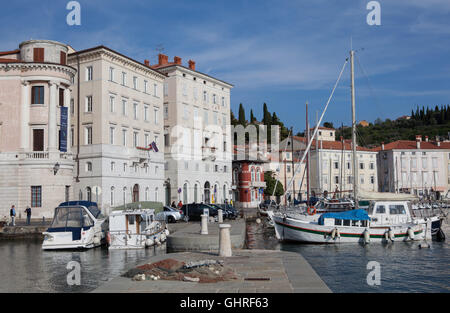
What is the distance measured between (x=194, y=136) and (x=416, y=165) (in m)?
60.3

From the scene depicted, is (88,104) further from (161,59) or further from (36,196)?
(161,59)

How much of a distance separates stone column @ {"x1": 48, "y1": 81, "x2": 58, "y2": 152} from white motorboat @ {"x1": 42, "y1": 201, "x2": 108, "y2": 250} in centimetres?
1386

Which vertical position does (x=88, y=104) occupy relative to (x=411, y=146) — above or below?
above

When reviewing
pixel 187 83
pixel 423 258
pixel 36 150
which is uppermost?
pixel 187 83

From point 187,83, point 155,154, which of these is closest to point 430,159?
point 187,83

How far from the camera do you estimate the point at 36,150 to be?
4181 centimetres

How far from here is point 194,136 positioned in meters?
64.6

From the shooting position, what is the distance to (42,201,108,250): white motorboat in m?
26.5

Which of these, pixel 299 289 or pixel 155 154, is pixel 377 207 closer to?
pixel 299 289

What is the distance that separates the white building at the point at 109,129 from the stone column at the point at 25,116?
297 inches

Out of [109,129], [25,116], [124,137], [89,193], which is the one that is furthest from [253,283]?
[124,137]

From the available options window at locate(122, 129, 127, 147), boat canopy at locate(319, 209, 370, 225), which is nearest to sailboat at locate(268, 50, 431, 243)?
boat canopy at locate(319, 209, 370, 225)

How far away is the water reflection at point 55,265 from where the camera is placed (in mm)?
16281
